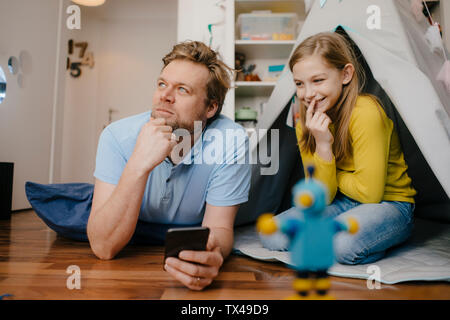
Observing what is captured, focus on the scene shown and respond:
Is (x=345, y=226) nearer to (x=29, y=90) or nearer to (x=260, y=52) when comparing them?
(x=260, y=52)

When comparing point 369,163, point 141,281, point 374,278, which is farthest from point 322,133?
point 141,281

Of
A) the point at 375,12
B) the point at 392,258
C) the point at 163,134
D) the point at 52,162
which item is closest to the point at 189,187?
the point at 163,134

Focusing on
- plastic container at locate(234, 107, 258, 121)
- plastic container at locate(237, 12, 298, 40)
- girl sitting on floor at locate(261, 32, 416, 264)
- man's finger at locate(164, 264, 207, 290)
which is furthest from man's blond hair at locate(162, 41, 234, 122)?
plastic container at locate(237, 12, 298, 40)

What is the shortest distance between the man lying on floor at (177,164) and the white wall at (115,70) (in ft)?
10.0

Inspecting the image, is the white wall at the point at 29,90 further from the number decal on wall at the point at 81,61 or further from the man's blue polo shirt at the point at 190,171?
the man's blue polo shirt at the point at 190,171

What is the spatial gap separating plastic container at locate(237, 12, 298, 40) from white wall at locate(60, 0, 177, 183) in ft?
5.89

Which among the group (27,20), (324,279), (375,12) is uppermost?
(27,20)

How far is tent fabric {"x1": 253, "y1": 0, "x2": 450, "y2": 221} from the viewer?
0.86 metres

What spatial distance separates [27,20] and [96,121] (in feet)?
5.51

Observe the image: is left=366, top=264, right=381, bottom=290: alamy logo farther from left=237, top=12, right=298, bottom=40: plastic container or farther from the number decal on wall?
the number decal on wall
